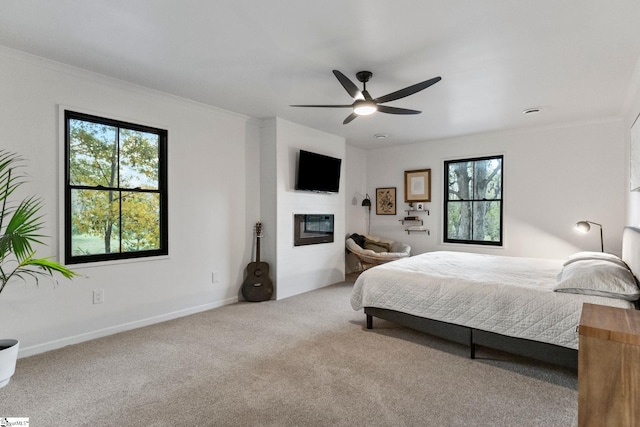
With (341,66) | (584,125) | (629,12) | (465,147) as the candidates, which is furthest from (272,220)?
(584,125)

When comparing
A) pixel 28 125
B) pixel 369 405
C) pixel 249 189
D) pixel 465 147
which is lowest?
pixel 369 405

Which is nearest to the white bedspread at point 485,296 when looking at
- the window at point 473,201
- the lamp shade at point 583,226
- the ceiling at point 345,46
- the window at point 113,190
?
the lamp shade at point 583,226

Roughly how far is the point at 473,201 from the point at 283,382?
14.4 feet

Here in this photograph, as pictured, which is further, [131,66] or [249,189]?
[249,189]

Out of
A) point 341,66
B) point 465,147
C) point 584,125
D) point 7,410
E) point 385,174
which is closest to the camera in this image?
point 7,410

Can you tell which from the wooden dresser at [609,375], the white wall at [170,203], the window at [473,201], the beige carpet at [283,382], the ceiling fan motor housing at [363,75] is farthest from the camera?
the window at [473,201]

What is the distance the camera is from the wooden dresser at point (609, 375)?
827 mm

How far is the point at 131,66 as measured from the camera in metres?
2.93

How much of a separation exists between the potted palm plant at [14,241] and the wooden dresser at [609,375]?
278 cm

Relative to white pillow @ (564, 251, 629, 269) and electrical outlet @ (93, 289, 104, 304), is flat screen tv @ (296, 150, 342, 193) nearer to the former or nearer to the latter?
electrical outlet @ (93, 289, 104, 304)

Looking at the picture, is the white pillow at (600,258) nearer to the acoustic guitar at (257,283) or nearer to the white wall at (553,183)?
the white wall at (553,183)

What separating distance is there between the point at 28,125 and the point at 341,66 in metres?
2.62

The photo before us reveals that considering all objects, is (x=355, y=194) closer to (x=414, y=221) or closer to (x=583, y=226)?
(x=414, y=221)

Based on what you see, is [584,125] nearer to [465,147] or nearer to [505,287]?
[465,147]
